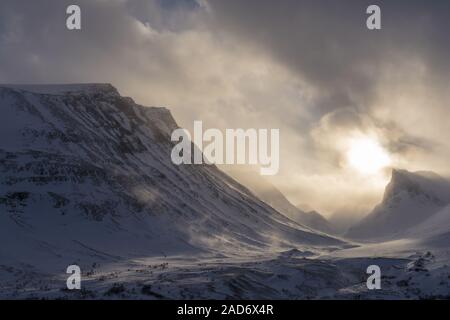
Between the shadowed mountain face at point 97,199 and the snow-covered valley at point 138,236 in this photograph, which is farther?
the shadowed mountain face at point 97,199

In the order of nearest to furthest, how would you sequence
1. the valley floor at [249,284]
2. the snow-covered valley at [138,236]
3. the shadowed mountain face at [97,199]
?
the valley floor at [249,284] < the snow-covered valley at [138,236] < the shadowed mountain face at [97,199]

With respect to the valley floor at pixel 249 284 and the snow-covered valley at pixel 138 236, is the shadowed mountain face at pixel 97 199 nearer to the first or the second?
the snow-covered valley at pixel 138 236

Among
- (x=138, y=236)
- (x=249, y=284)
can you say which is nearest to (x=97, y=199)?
(x=138, y=236)

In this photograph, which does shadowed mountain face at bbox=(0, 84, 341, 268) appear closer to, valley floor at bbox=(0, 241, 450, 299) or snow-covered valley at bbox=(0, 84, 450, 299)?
snow-covered valley at bbox=(0, 84, 450, 299)

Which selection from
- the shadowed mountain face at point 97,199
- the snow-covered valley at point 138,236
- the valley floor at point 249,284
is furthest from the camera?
the shadowed mountain face at point 97,199

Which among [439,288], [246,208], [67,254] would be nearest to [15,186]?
[67,254]

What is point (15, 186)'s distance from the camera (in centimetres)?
13262

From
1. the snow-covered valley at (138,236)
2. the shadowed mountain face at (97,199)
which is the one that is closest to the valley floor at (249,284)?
the snow-covered valley at (138,236)

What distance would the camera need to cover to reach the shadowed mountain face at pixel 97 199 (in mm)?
121438

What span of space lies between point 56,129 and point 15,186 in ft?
134

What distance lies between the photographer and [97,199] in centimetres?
14088

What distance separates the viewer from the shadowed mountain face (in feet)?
398

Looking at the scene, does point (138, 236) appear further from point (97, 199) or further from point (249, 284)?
point (249, 284)
